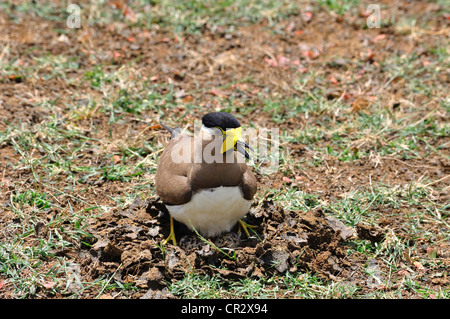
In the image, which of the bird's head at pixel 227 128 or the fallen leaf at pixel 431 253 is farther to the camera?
the fallen leaf at pixel 431 253

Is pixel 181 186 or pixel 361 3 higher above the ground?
pixel 361 3

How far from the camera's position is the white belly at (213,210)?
3.87 metres

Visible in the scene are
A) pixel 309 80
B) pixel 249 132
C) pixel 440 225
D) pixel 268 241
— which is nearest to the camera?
pixel 268 241

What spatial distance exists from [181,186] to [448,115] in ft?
10.9

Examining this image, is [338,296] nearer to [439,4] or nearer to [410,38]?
[410,38]

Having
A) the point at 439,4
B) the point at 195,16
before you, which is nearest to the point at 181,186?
the point at 195,16

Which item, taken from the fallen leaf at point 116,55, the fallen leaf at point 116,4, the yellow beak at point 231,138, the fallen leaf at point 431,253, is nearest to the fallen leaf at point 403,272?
the fallen leaf at point 431,253

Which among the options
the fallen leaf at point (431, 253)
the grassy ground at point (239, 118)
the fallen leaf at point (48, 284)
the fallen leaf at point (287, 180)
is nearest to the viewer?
the fallen leaf at point (48, 284)

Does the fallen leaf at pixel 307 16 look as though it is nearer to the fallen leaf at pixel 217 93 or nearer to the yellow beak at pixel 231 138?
the fallen leaf at pixel 217 93

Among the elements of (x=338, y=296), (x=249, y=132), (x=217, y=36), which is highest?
(x=217, y=36)

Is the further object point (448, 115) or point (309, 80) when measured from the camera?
point (309, 80)

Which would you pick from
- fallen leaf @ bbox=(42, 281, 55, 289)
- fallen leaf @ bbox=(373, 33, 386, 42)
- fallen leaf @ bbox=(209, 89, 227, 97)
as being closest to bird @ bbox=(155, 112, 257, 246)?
fallen leaf @ bbox=(42, 281, 55, 289)

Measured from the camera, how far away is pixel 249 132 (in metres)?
5.56

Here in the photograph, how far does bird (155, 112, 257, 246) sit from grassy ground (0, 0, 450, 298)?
1.23ft
